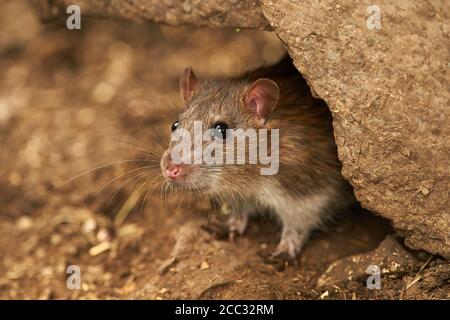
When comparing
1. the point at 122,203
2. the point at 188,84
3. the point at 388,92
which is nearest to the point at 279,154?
the point at 188,84

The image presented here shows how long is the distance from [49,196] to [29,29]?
2.96m

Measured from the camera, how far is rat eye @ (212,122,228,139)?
4906 mm

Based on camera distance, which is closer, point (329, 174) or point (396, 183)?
point (396, 183)

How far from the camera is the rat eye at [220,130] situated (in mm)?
4906

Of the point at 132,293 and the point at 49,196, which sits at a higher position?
the point at 49,196

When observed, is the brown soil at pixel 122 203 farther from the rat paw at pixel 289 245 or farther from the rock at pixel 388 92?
the rock at pixel 388 92

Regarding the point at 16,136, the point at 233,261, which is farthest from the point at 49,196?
the point at 233,261

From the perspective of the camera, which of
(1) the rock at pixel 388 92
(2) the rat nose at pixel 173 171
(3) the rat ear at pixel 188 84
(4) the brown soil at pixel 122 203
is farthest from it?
(3) the rat ear at pixel 188 84

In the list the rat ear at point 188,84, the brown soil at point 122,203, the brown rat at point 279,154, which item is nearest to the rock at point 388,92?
the brown soil at point 122,203

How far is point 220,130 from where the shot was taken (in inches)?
194

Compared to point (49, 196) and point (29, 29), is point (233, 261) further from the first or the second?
point (29, 29)

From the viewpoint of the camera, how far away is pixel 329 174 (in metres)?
5.37

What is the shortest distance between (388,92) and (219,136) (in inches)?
57.7

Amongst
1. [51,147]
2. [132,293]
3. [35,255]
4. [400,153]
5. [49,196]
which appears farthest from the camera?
[51,147]
